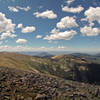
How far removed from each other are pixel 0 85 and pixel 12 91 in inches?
300

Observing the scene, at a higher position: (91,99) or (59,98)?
(59,98)

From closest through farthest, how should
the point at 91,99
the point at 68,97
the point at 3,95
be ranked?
the point at 3,95 → the point at 68,97 → the point at 91,99

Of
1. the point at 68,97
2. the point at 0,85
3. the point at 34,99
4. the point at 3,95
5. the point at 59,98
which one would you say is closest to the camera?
the point at 3,95

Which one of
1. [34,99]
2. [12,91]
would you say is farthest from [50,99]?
[12,91]

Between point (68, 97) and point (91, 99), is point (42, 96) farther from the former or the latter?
point (91, 99)

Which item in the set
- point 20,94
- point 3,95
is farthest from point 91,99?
point 3,95

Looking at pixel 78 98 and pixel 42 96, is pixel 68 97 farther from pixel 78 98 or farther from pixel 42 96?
pixel 42 96

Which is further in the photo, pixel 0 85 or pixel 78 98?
pixel 78 98

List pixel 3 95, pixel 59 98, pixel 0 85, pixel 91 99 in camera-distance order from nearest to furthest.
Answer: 1. pixel 3 95
2. pixel 0 85
3. pixel 59 98
4. pixel 91 99

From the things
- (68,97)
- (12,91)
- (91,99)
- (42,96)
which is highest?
(12,91)

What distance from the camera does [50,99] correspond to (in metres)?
64.8

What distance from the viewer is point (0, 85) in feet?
206

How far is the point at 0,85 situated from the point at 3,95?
10474 millimetres

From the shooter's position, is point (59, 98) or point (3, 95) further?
point (59, 98)
